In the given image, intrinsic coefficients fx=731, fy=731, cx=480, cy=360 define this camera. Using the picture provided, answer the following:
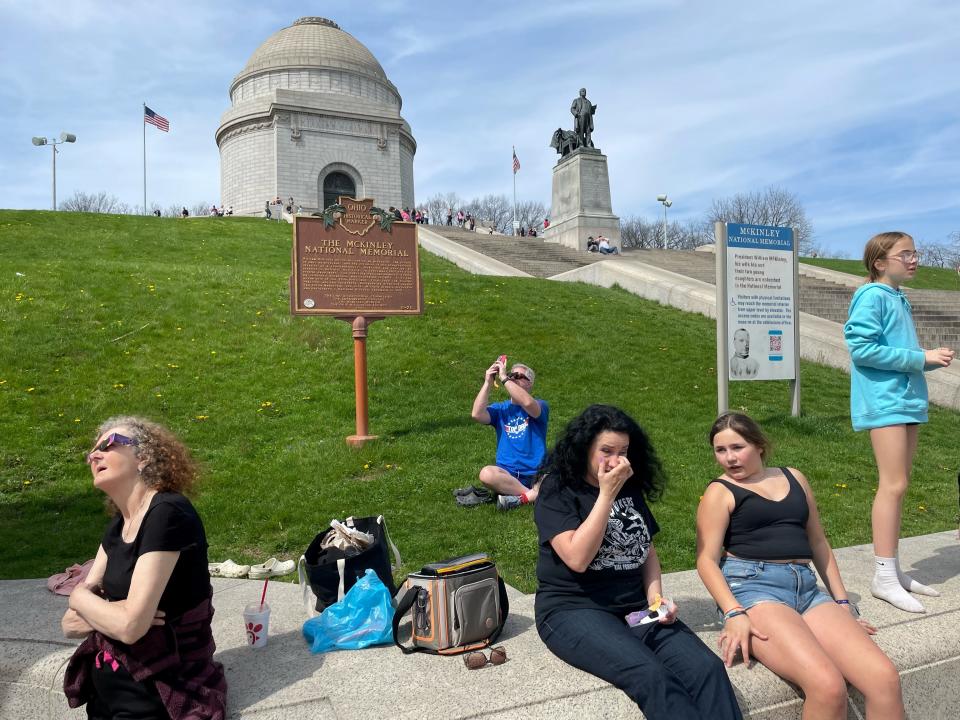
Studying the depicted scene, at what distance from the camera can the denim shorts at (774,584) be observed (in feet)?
10.8

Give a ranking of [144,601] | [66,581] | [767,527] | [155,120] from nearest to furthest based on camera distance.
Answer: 1. [144,601]
2. [767,527]
3. [66,581]
4. [155,120]

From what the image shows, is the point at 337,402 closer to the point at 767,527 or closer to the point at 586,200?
the point at 767,527

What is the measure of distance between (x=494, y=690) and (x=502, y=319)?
10.8 m

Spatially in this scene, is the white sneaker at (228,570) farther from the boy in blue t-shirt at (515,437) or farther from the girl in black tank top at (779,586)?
the girl in black tank top at (779,586)

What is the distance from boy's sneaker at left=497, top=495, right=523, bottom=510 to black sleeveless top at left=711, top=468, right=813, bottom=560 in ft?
10.3

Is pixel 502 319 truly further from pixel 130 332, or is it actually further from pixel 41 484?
pixel 41 484

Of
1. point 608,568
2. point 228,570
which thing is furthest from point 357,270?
point 608,568

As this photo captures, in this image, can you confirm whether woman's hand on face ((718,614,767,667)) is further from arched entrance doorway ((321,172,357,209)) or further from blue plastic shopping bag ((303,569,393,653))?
arched entrance doorway ((321,172,357,209))

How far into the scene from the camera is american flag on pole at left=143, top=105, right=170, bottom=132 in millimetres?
40316

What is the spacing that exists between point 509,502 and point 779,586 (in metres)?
3.30

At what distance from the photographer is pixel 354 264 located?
897cm

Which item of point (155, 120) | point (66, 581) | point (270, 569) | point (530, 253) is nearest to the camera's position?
point (66, 581)

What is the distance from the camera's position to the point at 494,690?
9.82 feet

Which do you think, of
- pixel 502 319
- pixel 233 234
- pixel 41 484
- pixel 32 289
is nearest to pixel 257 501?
pixel 41 484
